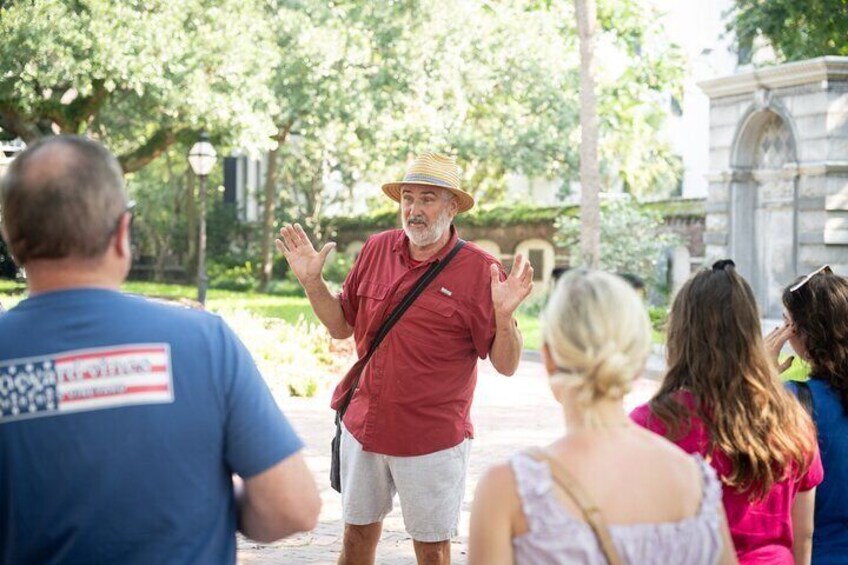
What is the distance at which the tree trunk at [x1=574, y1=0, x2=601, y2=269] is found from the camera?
72.6 feet

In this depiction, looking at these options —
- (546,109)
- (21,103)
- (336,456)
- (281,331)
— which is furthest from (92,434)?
(546,109)

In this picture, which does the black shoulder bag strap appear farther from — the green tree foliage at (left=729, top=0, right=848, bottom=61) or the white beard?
the green tree foliage at (left=729, top=0, right=848, bottom=61)

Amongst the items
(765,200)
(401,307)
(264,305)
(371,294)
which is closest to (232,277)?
(264,305)

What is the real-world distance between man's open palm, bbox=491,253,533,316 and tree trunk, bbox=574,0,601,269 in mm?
16602

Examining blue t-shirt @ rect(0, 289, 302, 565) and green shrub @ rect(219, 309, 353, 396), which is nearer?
blue t-shirt @ rect(0, 289, 302, 565)

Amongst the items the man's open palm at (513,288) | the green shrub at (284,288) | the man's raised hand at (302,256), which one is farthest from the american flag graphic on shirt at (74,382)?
the green shrub at (284,288)

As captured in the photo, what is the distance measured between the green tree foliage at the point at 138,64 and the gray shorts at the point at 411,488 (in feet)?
61.7

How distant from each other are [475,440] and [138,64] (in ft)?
42.9

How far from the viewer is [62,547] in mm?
2645

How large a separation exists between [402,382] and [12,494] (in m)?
3.06

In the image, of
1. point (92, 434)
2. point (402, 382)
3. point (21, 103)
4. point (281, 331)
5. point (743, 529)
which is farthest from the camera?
point (21, 103)

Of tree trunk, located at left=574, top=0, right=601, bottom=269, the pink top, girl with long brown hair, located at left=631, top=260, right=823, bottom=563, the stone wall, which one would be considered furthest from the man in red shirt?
tree trunk, located at left=574, top=0, right=601, bottom=269

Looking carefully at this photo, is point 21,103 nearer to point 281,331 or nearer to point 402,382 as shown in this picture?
point 281,331

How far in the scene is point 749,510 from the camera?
363 centimetres
